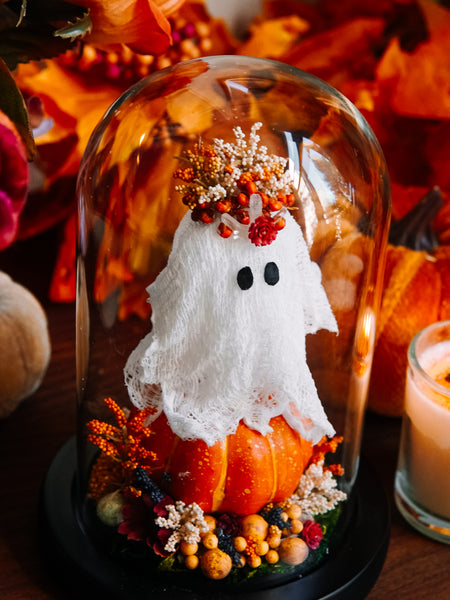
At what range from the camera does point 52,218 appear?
0.91 m

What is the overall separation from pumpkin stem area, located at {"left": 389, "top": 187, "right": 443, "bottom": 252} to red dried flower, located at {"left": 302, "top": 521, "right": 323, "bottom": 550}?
1.13 feet

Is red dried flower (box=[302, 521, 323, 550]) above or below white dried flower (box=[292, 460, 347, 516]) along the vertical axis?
below

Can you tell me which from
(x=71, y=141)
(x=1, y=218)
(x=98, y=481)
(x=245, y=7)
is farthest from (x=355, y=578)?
(x=245, y=7)

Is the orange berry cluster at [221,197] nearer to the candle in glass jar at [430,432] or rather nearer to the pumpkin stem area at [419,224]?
the candle in glass jar at [430,432]

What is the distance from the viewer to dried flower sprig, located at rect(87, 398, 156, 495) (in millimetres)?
544

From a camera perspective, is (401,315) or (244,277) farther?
(401,315)

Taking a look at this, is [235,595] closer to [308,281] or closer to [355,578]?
[355,578]

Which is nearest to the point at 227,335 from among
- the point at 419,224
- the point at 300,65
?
the point at 419,224

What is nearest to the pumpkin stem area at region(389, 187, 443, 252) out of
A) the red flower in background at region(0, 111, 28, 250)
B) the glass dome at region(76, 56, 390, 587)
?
the glass dome at region(76, 56, 390, 587)

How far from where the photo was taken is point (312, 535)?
0.55 m

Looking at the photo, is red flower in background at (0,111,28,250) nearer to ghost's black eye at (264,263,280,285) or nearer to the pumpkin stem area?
ghost's black eye at (264,263,280,285)

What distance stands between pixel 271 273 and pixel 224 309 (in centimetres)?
4

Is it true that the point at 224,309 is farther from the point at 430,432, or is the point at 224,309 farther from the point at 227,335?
the point at 430,432

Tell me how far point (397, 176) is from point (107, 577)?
62cm
